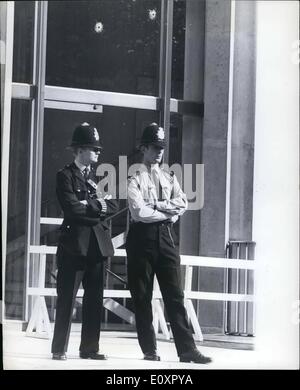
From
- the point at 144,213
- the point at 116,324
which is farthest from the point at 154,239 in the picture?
the point at 116,324

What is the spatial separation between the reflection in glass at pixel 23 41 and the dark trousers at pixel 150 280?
1307 millimetres

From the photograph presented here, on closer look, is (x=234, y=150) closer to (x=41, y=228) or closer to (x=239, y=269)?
(x=239, y=269)

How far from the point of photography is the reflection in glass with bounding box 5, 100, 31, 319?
6.70 metres

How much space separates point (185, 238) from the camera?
23.2ft


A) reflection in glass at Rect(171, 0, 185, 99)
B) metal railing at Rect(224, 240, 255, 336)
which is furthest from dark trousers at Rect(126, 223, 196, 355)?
reflection in glass at Rect(171, 0, 185, 99)

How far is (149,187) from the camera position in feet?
22.7

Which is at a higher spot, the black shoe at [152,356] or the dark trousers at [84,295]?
the dark trousers at [84,295]

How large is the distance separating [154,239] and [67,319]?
81 cm

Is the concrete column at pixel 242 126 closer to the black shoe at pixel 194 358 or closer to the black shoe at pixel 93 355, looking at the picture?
the black shoe at pixel 194 358

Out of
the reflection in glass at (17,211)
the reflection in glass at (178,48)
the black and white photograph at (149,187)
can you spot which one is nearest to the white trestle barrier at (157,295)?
the black and white photograph at (149,187)

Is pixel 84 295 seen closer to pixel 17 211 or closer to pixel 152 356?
pixel 152 356

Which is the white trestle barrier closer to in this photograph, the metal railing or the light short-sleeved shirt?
the metal railing

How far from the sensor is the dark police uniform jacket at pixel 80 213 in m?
6.82

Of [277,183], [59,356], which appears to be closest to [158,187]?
[277,183]
